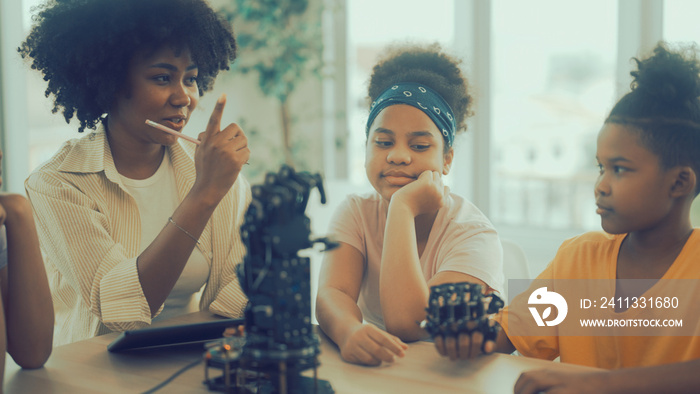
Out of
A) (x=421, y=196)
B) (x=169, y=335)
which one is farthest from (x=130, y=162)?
(x=421, y=196)

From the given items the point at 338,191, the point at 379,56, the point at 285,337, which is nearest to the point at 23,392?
the point at 285,337

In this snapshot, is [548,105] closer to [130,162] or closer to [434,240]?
[434,240]

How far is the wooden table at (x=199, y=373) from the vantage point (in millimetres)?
980

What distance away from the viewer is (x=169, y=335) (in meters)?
1.15

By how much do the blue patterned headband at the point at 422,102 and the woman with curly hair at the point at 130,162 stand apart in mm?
352

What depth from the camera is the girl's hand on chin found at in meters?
1.41

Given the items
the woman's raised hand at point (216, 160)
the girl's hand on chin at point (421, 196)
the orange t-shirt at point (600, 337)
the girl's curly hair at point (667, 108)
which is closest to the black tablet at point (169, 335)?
the woman's raised hand at point (216, 160)

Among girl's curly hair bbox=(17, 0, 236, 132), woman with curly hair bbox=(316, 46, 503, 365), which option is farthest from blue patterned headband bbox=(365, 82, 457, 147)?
girl's curly hair bbox=(17, 0, 236, 132)

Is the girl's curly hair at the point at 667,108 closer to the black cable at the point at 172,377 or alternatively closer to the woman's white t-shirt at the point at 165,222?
the black cable at the point at 172,377

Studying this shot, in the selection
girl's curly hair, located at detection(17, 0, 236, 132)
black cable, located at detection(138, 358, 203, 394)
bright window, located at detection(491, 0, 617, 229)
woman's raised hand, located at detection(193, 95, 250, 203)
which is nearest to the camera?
black cable, located at detection(138, 358, 203, 394)

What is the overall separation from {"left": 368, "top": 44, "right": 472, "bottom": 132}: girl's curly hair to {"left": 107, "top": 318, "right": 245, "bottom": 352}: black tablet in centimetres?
78

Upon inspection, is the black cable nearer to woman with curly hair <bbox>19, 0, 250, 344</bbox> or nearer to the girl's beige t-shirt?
woman with curly hair <bbox>19, 0, 250, 344</bbox>

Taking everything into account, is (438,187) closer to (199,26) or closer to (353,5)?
(199,26)

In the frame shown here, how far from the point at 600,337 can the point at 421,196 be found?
0.47 m
